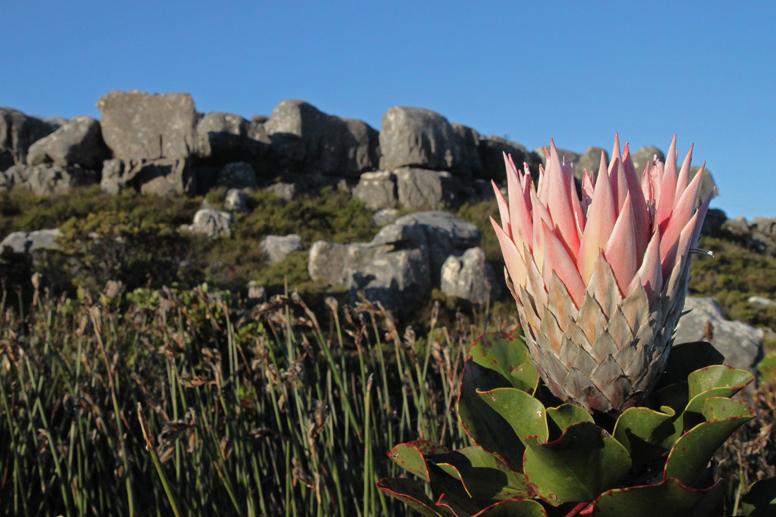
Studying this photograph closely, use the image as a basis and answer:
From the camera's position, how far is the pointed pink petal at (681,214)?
1.78 ft

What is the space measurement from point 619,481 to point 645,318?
7.5 inches

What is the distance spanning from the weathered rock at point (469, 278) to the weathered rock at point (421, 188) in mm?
5804

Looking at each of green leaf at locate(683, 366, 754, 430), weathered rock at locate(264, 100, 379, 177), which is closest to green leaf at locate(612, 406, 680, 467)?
green leaf at locate(683, 366, 754, 430)

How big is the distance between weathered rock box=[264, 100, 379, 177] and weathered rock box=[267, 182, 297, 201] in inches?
47.4

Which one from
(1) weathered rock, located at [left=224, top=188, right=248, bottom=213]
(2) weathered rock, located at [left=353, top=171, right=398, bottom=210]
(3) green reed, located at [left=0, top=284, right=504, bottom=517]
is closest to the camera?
(3) green reed, located at [left=0, top=284, right=504, bottom=517]

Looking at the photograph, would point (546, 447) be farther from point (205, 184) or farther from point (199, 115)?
point (199, 115)

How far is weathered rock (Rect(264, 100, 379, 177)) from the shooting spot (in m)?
15.1

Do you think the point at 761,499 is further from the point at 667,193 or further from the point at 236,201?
the point at 236,201

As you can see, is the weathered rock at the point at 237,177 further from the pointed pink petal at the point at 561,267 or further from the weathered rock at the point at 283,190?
the pointed pink petal at the point at 561,267

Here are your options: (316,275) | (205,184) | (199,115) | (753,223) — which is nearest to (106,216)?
(316,275)

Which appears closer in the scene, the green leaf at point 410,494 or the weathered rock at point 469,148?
the green leaf at point 410,494

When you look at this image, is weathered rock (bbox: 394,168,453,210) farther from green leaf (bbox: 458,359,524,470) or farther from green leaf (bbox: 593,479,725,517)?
green leaf (bbox: 593,479,725,517)

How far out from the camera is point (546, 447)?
50 cm

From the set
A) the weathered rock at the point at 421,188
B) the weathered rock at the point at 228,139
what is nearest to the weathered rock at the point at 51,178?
the weathered rock at the point at 228,139
